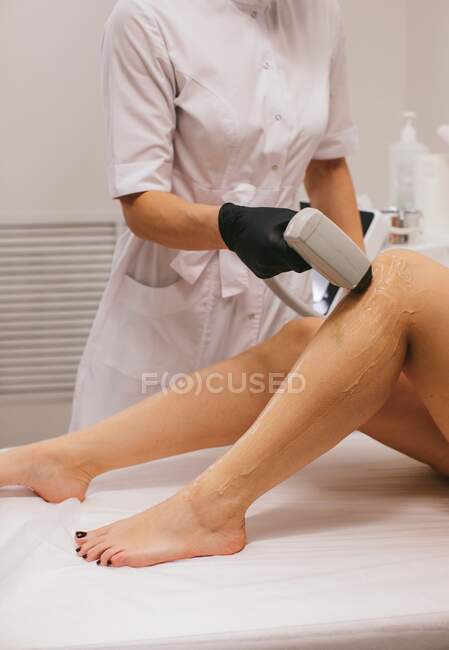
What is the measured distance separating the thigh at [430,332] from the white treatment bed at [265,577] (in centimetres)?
20

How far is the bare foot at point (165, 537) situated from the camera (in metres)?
1.23

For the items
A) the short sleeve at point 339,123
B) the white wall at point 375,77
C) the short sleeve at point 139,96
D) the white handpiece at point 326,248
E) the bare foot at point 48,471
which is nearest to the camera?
the white handpiece at point 326,248

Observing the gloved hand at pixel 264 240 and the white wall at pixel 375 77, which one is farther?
the white wall at pixel 375 77

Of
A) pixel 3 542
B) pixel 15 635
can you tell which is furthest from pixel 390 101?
pixel 15 635

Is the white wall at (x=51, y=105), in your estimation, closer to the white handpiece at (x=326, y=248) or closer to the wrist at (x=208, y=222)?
the wrist at (x=208, y=222)

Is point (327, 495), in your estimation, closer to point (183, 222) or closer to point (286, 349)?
point (286, 349)

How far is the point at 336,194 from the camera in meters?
1.89

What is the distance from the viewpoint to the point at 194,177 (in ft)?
5.48

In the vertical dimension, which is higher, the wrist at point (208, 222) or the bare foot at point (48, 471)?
the wrist at point (208, 222)

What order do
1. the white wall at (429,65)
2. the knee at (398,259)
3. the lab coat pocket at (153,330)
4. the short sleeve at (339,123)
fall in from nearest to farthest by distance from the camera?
the knee at (398,259), the lab coat pocket at (153,330), the short sleeve at (339,123), the white wall at (429,65)

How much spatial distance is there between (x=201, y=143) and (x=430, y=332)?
59cm

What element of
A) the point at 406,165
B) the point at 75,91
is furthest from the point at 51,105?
the point at 406,165

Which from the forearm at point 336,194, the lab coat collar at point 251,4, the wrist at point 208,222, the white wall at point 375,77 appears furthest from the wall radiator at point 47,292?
the wrist at point 208,222

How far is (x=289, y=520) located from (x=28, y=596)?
1.45 feet
